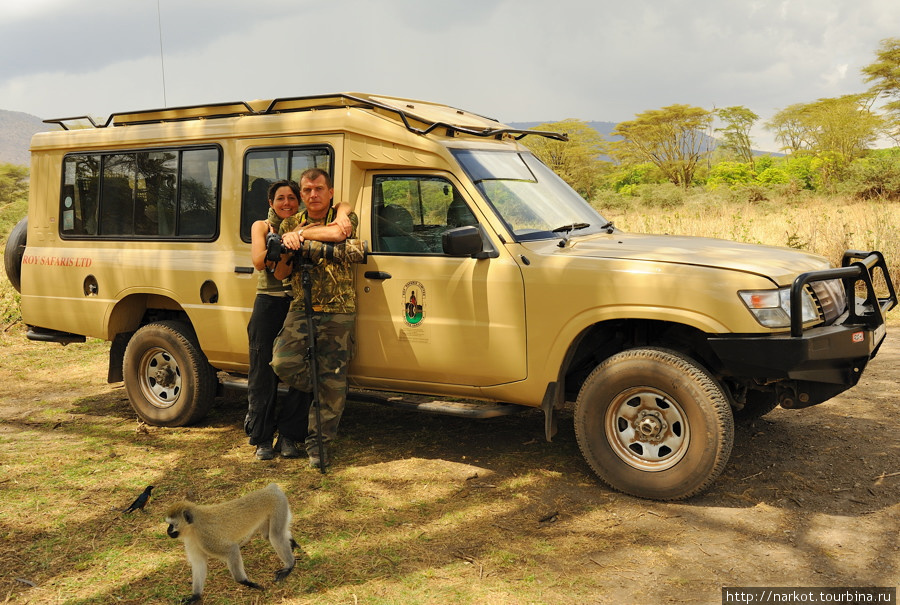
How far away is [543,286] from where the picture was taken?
4824 millimetres

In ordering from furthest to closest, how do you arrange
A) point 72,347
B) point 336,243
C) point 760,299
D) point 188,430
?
point 72,347, point 188,430, point 336,243, point 760,299

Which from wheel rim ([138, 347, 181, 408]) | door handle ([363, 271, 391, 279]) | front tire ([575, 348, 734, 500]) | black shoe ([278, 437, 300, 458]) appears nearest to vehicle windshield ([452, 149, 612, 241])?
door handle ([363, 271, 391, 279])

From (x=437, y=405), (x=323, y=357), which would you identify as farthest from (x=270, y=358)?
(x=437, y=405)

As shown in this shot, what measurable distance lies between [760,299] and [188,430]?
4399 millimetres

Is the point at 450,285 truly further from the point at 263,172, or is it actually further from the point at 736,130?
the point at 736,130

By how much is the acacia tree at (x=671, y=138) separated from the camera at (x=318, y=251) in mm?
51201

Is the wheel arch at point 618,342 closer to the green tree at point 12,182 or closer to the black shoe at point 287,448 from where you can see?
the black shoe at point 287,448

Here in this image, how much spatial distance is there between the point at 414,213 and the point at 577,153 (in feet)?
176

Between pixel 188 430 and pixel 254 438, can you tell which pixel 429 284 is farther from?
pixel 188 430

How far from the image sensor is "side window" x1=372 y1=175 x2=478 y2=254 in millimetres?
5227

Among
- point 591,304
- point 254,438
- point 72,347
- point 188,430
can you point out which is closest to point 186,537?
point 254,438

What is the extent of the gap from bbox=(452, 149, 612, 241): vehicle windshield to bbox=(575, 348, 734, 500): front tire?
105 cm

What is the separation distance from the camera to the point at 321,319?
208 inches

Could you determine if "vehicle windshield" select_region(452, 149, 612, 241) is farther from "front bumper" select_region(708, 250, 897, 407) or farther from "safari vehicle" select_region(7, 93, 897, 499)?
"front bumper" select_region(708, 250, 897, 407)
